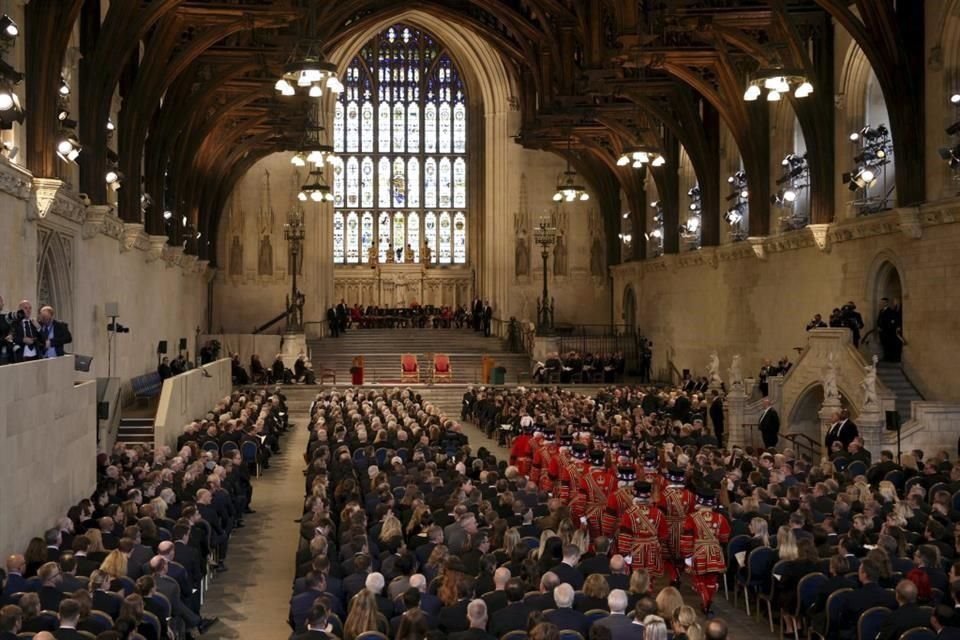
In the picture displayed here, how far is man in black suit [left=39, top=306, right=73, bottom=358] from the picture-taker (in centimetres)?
1580

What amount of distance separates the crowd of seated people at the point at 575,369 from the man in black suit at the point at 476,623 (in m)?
34.1

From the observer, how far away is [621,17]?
27.3m

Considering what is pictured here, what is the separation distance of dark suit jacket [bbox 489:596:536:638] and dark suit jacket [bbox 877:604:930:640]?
2.87 meters

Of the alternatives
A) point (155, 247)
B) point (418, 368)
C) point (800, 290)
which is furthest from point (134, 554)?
point (418, 368)

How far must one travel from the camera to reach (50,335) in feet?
53.7

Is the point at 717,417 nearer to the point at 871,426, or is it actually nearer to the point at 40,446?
the point at 871,426

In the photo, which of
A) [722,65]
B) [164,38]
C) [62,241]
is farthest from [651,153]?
[62,241]

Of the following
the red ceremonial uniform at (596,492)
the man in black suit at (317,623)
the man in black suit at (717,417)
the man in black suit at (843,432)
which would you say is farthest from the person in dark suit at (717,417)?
the man in black suit at (317,623)

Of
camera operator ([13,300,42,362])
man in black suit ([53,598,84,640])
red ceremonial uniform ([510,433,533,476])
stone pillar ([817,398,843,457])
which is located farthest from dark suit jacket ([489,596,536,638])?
stone pillar ([817,398,843,457])

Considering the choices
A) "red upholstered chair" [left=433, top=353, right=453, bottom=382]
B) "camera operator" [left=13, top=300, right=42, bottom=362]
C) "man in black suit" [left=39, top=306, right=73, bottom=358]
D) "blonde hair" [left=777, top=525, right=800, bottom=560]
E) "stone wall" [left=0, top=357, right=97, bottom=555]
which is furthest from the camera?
"red upholstered chair" [left=433, top=353, right=453, bottom=382]

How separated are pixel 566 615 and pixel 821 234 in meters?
21.8

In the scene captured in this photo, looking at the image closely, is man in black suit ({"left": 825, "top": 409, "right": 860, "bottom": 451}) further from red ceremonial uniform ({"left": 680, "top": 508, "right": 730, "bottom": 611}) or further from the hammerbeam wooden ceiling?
red ceremonial uniform ({"left": 680, "top": 508, "right": 730, "bottom": 611})

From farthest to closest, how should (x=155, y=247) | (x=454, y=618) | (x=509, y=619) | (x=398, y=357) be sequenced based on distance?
(x=398, y=357) → (x=155, y=247) → (x=454, y=618) → (x=509, y=619)

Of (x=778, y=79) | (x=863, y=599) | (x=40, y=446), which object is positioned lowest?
(x=863, y=599)
